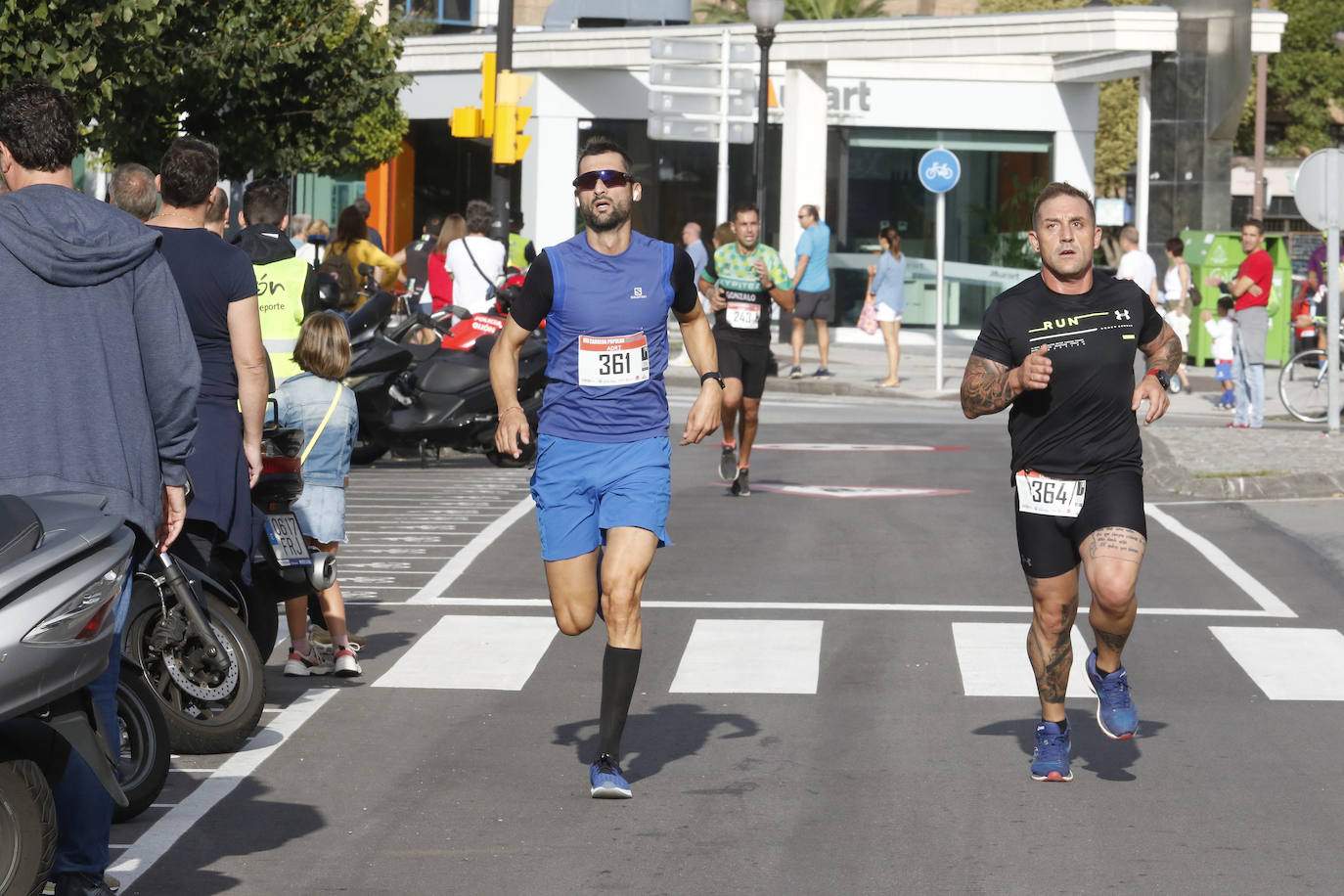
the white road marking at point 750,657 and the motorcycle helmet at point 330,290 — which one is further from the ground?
the motorcycle helmet at point 330,290

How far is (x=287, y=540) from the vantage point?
8188mm

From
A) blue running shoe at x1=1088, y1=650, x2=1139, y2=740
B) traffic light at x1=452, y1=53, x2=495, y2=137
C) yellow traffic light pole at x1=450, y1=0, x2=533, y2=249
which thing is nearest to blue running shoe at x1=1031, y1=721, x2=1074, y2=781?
blue running shoe at x1=1088, y1=650, x2=1139, y2=740

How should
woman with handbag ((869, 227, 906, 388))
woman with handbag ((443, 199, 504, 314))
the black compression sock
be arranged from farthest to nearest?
1. woman with handbag ((869, 227, 906, 388))
2. woman with handbag ((443, 199, 504, 314))
3. the black compression sock

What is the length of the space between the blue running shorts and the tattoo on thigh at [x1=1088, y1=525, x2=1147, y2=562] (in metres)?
1.36

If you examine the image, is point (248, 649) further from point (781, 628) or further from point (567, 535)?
point (781, 628)

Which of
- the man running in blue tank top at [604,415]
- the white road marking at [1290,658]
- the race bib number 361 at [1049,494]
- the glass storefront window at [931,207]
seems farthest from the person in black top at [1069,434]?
the glass storefront window at [931,207]

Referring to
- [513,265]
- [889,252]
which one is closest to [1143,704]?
[513,265]

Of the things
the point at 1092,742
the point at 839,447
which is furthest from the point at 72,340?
the point at 839,447

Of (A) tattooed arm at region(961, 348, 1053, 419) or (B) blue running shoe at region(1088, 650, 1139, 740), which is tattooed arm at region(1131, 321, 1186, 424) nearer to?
(A) tattooed arm at region(961, 348, 1053, 419)

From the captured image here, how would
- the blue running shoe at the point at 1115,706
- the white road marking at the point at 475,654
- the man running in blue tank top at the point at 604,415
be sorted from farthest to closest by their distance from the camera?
the white road marking at the point at 475,654 → the blue running shoe at the point at 1115,706 → the man running in blue tank top at the point at 604,415

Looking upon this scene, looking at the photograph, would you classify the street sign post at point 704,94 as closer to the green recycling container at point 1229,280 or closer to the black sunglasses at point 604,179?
the green recycling container at point 1229,280

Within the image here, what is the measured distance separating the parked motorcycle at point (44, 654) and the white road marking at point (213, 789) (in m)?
0.87

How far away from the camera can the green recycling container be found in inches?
1101

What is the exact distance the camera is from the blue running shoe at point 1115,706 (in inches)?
276
